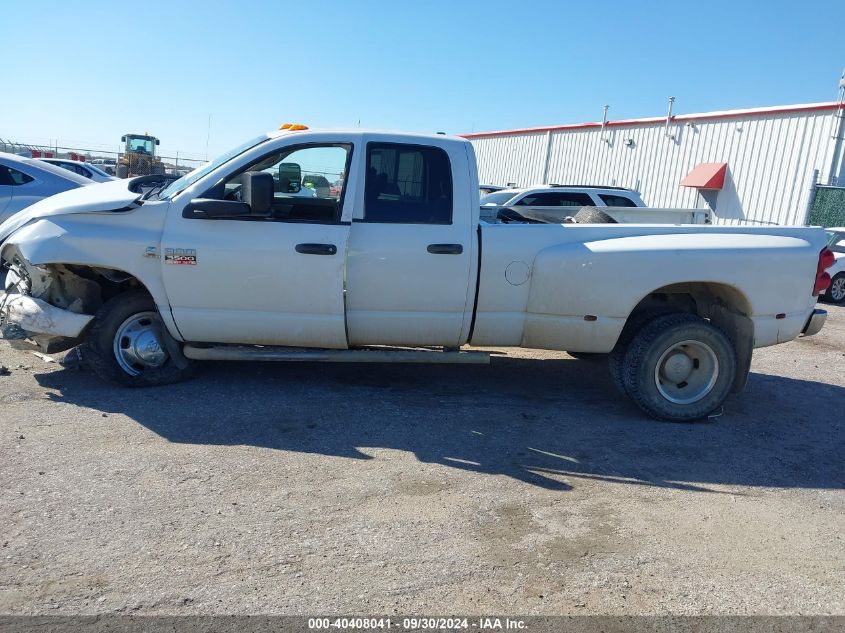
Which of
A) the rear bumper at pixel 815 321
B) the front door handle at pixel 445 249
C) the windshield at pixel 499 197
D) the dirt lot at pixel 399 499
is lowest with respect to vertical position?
the dirt lot at pixel 399 499

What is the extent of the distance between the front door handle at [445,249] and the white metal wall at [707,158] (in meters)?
16.4

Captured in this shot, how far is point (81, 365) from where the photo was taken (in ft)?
20.0

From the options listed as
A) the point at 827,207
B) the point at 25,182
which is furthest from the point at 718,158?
the point at 25,182

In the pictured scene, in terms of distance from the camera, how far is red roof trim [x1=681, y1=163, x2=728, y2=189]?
69.4 feet

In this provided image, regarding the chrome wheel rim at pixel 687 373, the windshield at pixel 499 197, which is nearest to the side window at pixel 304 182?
the chrome wheel rim at pixel 687 373

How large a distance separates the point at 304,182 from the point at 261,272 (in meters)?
0.99

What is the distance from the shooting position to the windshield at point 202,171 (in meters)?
5.51

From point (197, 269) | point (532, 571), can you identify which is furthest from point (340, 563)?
point (197, 269)

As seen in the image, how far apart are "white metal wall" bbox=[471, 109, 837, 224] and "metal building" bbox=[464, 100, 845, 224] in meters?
0.03

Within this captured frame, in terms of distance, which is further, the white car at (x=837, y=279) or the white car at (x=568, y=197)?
the white car at (x=837, y=279)

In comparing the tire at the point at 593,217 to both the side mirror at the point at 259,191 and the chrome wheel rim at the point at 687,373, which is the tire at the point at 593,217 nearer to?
the chrome wheel rim at the point at 687,373

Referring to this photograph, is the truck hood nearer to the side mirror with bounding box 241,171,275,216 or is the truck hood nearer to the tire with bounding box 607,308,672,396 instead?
the side mirror with bounding box 241,171,275,216

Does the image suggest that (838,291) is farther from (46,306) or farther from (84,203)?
(46,306)

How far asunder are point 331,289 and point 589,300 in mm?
1947
